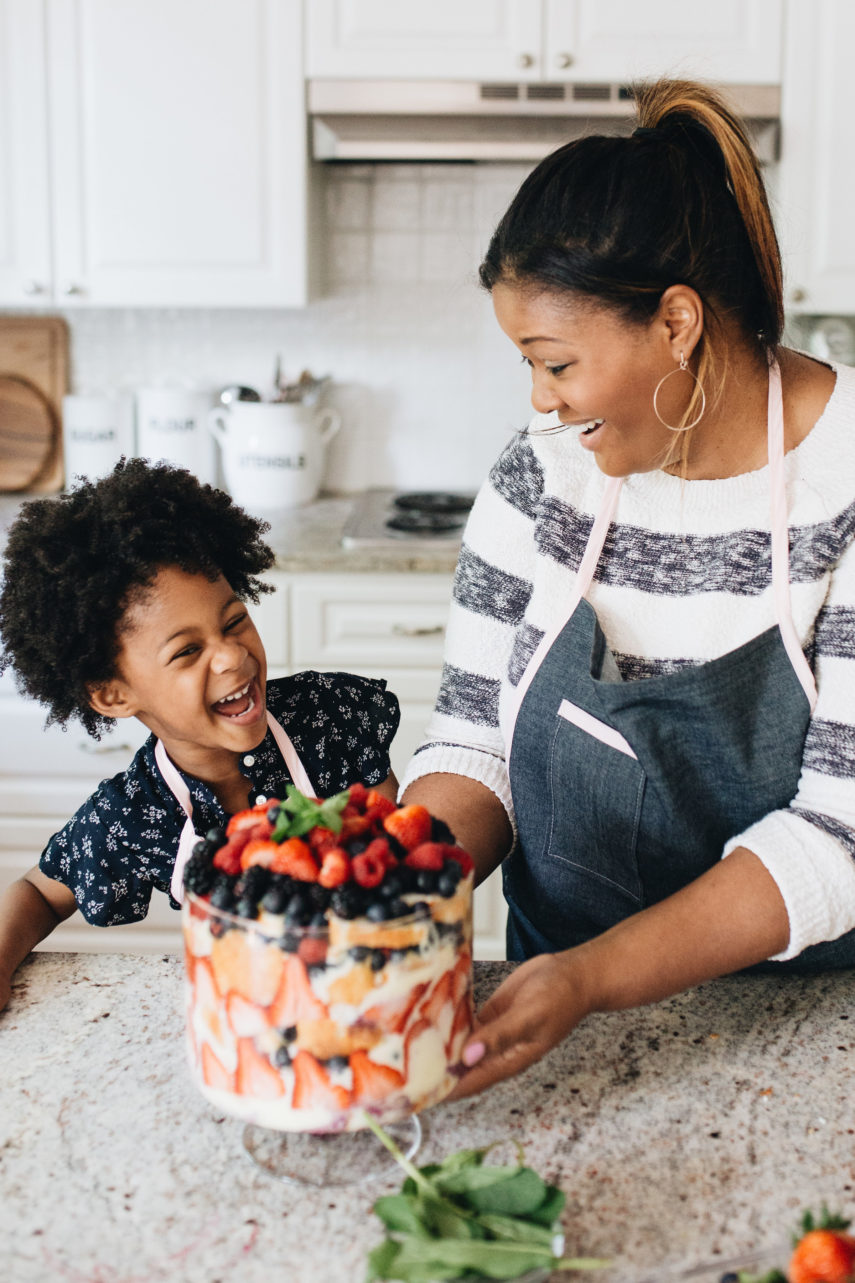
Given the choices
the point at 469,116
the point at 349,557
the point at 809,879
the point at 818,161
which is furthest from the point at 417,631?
the point at 809,879

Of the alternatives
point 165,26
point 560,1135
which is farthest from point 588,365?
point 165,26

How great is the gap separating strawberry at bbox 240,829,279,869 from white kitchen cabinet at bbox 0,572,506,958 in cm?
163

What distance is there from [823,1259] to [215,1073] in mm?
344

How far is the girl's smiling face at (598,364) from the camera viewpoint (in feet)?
3.44

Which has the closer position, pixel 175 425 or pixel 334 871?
pixel 334 871

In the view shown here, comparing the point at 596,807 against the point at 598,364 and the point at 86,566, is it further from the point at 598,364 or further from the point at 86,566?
the point at 86,566

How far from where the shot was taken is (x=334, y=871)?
0.70 meters

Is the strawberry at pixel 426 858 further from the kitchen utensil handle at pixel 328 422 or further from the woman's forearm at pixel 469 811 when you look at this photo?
the kitchen utensil handle at pixel 328 422

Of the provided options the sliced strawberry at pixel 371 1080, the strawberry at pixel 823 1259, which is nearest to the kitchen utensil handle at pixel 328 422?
the sliced strawberry at pixel 371 1080

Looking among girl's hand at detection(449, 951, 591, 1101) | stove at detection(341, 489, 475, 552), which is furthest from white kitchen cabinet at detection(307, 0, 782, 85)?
girl's hand at detection(449, 951, 591, 1101)

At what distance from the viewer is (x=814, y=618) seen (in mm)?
1088

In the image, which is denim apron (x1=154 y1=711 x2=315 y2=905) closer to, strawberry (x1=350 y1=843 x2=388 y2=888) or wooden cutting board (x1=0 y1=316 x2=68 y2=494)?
strawberry (x1=350 y1=843 x2=388 y2=888)

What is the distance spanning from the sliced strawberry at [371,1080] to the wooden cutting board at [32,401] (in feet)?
8.06

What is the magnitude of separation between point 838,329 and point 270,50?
138 cm
